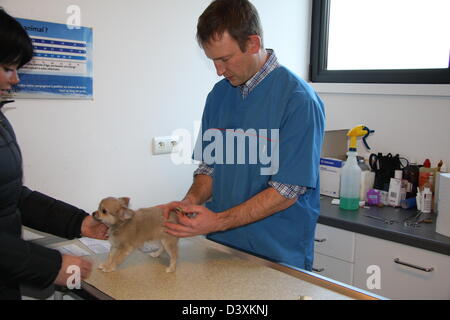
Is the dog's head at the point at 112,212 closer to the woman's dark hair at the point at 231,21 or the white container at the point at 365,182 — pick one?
the woman's dark hair at the point at 231,21

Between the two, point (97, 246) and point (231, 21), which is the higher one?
point (231, 21)

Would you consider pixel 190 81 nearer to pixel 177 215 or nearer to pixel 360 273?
pixel 177 215

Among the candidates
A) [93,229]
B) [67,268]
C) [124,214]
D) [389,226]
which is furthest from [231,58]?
[389,226]

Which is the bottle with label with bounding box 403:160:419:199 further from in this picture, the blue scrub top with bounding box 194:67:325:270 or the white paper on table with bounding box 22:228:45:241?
the white paper on table with bounding box 22:228:45:241

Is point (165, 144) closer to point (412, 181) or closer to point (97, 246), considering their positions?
point (97, 246)

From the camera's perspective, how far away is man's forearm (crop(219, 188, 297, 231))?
1385 mm

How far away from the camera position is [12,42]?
1009 millimetres

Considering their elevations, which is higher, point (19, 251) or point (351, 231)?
point (19, 251)

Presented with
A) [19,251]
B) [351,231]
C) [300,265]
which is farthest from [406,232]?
[19,251]

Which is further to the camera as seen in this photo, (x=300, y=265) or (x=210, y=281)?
(x=300, y=265)

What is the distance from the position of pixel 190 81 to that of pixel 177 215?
108 centimetres

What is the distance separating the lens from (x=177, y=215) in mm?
1371

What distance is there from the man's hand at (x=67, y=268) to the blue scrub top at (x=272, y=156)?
1.91 feet

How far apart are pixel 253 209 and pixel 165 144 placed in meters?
0.91
